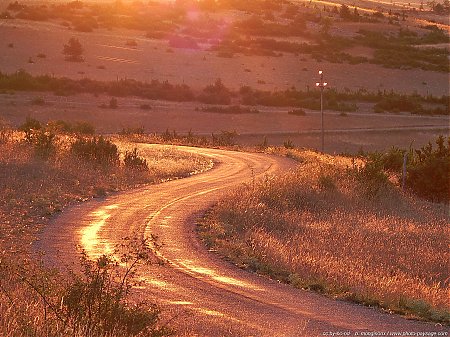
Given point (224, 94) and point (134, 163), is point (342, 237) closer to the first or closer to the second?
point (134, 163)

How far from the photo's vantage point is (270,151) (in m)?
45.6

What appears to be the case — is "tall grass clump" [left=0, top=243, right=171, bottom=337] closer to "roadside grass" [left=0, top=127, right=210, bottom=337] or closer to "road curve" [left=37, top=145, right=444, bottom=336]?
"roadside grass" [left=0, top=127, right=210, bottom=337]

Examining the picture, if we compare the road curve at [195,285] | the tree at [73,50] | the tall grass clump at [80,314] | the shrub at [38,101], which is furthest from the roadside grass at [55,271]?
the tree at [73,50]

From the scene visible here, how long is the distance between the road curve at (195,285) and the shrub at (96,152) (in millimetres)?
6975

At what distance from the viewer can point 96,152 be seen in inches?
1210

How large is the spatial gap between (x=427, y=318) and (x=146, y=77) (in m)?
70.7

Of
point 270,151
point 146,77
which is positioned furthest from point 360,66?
point 270,151

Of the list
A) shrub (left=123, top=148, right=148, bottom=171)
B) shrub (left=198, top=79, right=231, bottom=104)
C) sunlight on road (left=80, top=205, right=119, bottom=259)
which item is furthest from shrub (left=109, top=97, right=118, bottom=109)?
sunlight on road (left=80, top=205, right=119, bottom=259)

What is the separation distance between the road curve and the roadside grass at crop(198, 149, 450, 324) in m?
0.58

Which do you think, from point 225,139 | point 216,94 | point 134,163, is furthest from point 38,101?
point 134,163

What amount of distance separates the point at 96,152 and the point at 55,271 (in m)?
21.2

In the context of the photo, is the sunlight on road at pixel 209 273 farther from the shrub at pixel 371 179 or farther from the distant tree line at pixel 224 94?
the distant tree line at pixel 224 94

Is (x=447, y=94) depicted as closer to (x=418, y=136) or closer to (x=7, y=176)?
(x=418, y=136)

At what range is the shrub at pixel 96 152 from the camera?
98.8 ft
